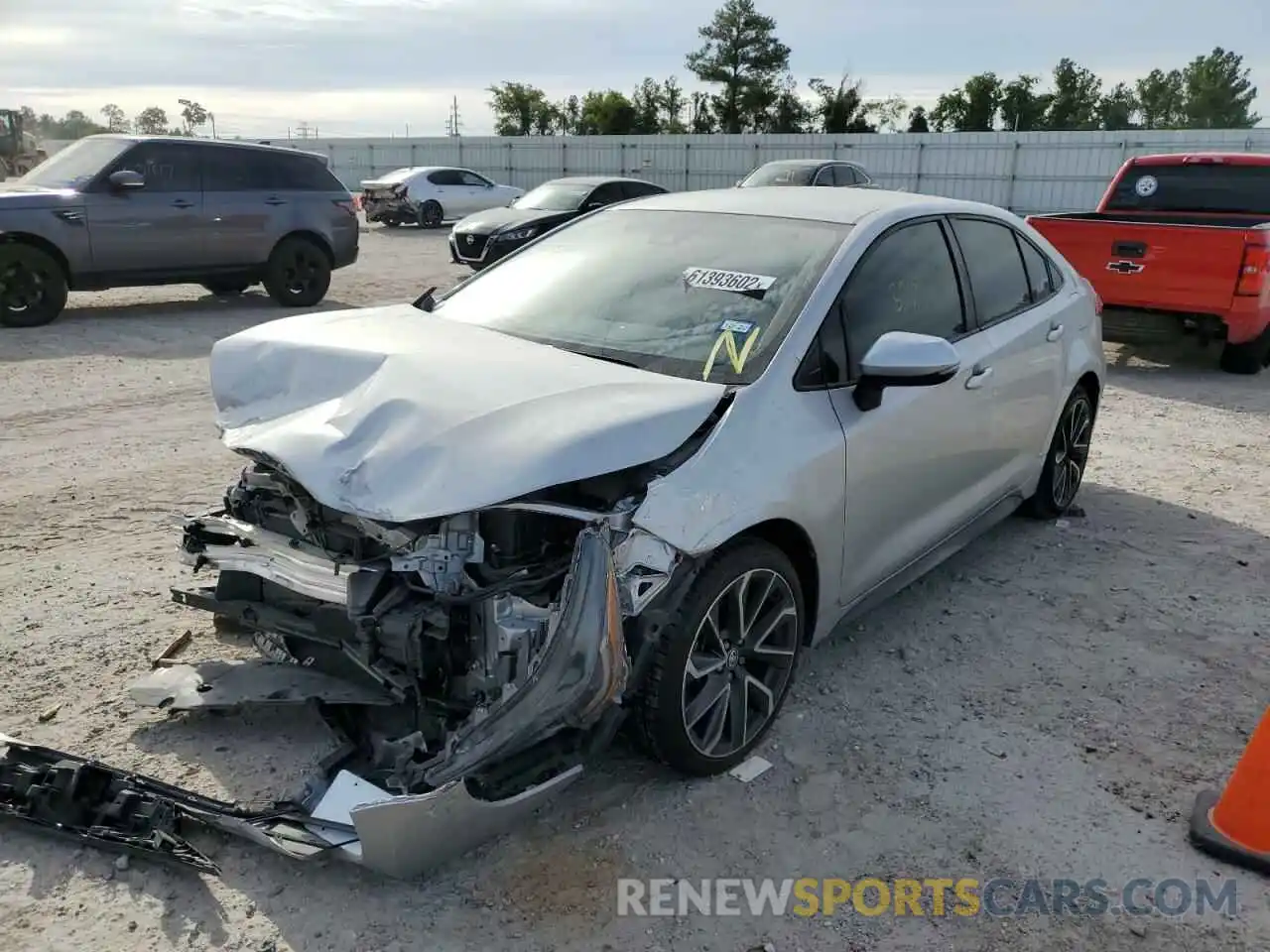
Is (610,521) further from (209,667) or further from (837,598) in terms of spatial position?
(209,667)

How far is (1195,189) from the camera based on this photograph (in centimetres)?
1031

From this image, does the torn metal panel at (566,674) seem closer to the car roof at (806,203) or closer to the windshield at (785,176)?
the car roof at (806,203)

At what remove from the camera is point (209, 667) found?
3.57 m

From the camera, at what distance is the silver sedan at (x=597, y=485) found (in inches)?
110

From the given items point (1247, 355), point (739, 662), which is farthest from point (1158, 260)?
point (739, 662)

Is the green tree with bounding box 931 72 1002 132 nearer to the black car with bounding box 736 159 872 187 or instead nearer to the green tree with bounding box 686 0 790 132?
the green tree with bounding box 686 0 790 132

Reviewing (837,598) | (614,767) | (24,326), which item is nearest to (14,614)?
(614,767)

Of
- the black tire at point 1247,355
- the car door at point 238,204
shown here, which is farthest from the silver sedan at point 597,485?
the car door at point 238,204

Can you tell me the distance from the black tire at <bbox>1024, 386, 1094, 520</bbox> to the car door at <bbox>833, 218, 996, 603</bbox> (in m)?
1.08

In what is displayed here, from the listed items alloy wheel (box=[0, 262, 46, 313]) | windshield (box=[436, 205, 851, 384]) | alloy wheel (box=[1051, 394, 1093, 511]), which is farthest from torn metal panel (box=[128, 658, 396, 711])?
alloy wheel (box=[0, 262, 46, 313])

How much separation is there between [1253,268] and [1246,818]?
7.15 m

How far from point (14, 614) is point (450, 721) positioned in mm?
2405

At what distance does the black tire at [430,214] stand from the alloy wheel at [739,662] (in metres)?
22.7

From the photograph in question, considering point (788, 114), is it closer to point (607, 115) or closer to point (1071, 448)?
point (607, 115)
